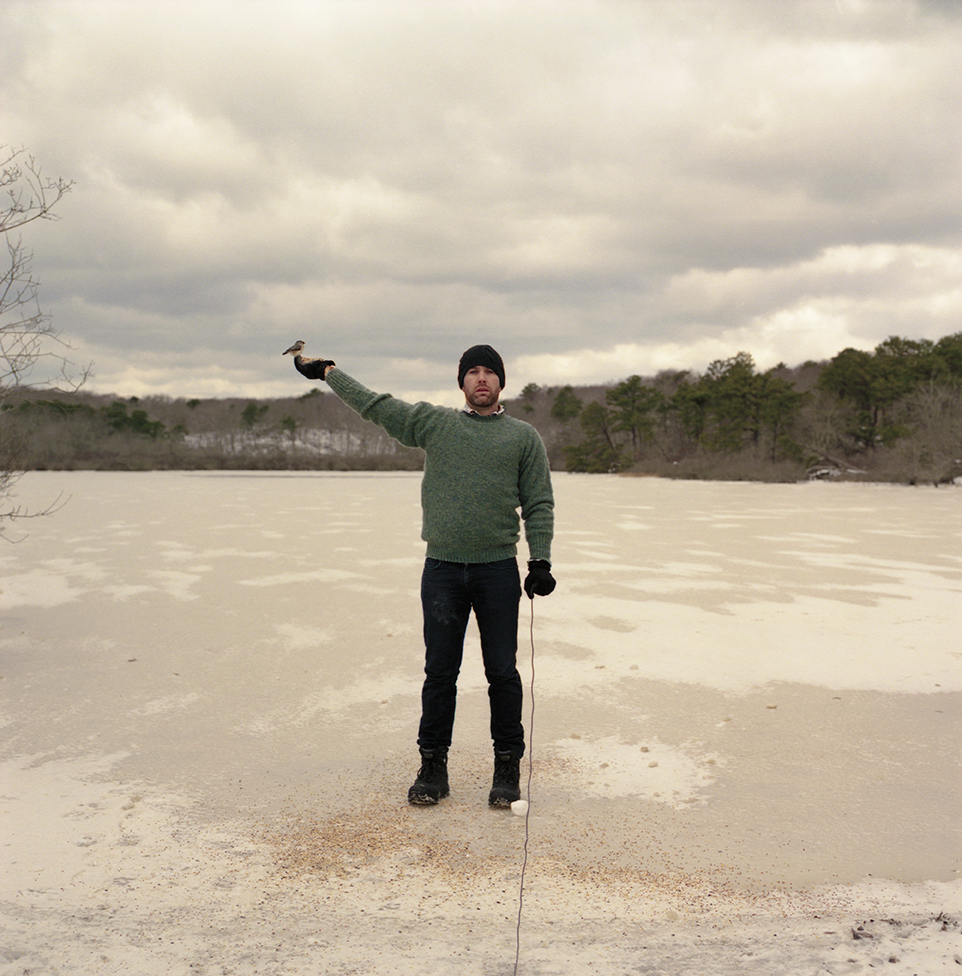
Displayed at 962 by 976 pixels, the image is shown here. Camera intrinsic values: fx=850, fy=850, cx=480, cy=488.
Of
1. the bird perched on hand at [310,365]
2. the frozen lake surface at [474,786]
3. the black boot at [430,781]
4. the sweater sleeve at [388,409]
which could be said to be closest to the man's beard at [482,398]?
the sweater sleeve at [388,409]

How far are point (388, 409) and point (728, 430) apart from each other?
→ 5418 cm

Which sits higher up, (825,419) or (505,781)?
(825,419)

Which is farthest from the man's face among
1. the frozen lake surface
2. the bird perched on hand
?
the frozen lake surface

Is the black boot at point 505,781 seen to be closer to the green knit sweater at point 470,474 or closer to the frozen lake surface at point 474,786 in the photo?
the frozen lake surface at point 474,786

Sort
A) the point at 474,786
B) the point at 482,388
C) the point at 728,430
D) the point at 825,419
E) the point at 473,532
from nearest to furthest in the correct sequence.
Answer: the point at 473,532, the point at 482,388, the point at 474,786, the point at 825,419, the point at 728,430

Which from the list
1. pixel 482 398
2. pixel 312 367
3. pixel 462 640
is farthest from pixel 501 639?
pixel 312 367

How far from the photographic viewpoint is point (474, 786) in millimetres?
3988

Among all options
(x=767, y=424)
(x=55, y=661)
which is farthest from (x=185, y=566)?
(x=767, y=424)

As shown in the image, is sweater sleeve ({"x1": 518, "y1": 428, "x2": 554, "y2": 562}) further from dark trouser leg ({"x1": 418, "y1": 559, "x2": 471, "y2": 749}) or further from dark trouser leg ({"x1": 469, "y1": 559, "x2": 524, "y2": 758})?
dark trouser leg ({"x1": 418, "y1": 559, "x2": 471, "y2": 749})

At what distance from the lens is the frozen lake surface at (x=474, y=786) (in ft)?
8.80

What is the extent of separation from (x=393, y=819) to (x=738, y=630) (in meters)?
4.72

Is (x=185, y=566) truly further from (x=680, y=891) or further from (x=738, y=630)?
(x=680, y=891)

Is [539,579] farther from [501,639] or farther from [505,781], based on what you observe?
[505,781]

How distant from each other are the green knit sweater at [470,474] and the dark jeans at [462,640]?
3.3 inches
